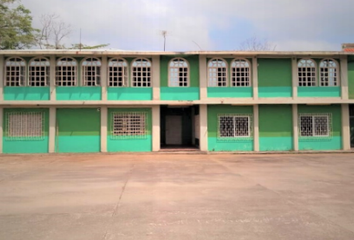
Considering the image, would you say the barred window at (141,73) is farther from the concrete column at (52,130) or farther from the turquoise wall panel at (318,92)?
the turquoise wall panel at (318,92)

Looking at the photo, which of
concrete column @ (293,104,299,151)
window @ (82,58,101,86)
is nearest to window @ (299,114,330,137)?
concrete column @ (293,104,299,151)

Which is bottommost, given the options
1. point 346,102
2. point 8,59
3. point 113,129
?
point 113,129

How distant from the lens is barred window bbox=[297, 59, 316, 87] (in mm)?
Answer: 15266

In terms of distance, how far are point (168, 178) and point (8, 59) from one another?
1186 cm

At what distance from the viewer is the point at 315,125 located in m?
15.5

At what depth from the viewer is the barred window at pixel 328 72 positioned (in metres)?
15.3

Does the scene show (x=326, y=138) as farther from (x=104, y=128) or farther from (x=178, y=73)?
(x=104, y=128)

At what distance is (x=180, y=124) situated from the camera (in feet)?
60.9

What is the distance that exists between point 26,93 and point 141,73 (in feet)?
19.9

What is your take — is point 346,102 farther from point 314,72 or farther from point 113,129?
point 113,129

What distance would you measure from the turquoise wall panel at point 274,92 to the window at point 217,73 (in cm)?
205

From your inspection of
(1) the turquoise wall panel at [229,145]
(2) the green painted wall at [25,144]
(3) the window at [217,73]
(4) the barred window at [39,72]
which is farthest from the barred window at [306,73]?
(2) the green painted wall at [25,144]

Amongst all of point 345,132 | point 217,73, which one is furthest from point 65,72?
point 345,132

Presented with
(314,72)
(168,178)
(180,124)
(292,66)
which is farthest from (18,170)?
(314,72)
